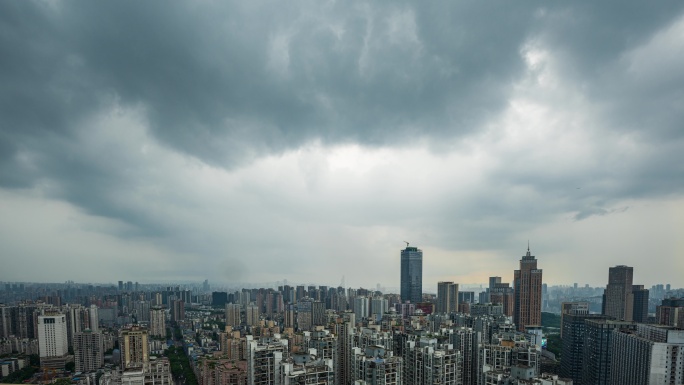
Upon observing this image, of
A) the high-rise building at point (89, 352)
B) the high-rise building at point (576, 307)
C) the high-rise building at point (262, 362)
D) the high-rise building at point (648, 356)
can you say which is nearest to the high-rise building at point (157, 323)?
the high-rise building at point (89, 352)

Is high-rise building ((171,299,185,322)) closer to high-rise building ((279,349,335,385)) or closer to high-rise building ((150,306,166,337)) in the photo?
high-rise building ((150,306,166,337))

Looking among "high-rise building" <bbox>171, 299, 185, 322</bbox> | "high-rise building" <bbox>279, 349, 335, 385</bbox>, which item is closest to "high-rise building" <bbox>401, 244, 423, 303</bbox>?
"high-rise building" <bbox>171, 299, 185, 322</bbox>

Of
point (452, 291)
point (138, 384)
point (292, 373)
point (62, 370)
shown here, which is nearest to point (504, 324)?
point (292, 373)

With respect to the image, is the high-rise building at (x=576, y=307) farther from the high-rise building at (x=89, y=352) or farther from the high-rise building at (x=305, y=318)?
the high-rise building at (x=89, y=352)

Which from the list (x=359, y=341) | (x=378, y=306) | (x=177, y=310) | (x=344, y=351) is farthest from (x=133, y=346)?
(x=378, y=306)

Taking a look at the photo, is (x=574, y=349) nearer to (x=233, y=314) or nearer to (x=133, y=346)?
(x=133, y=346)

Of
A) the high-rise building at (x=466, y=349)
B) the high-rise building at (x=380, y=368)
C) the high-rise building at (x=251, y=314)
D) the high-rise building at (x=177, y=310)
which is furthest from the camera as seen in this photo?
the high-rise building at (x=177, y=310)

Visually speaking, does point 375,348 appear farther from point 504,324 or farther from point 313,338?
point 504,324
